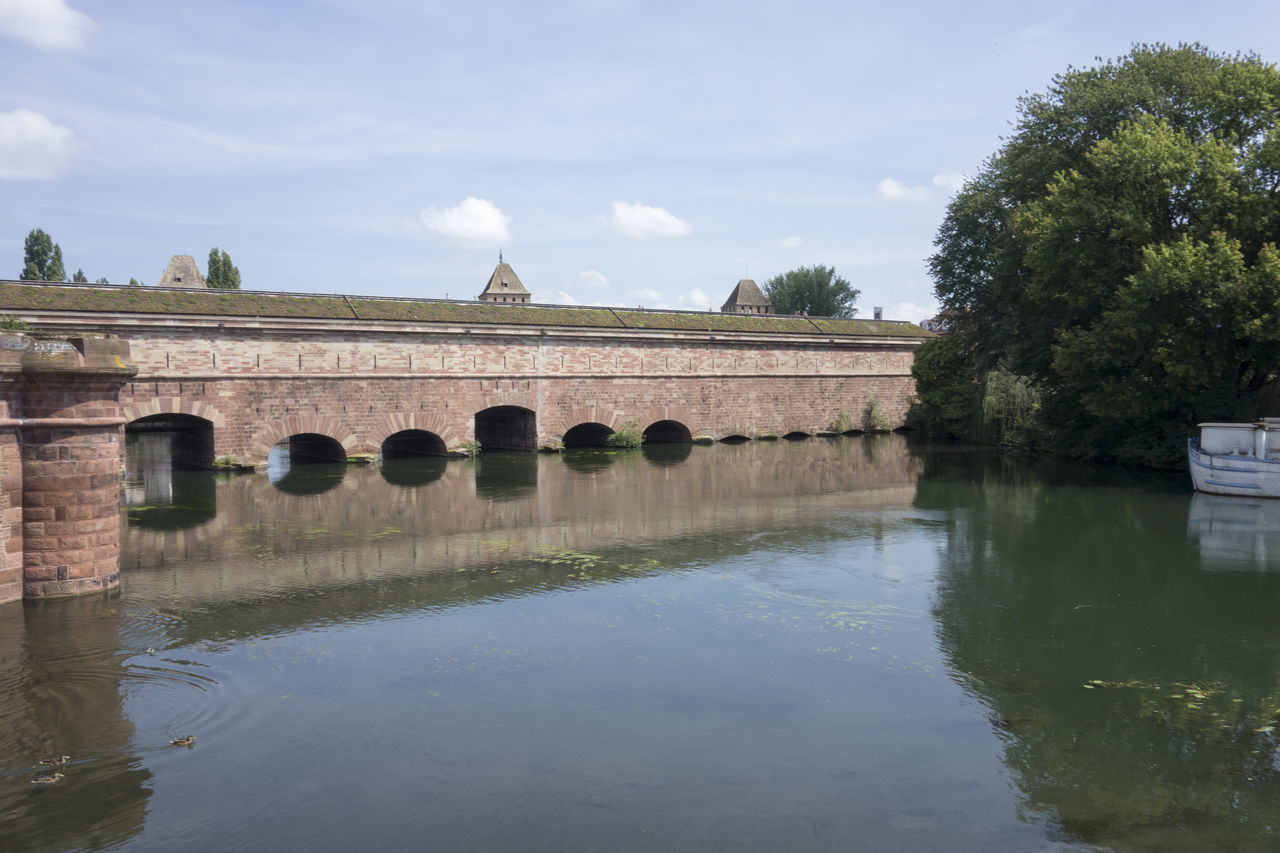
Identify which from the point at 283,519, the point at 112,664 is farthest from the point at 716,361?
the point at 112,664

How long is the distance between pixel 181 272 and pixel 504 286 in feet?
86.1

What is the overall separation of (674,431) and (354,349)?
1312cm

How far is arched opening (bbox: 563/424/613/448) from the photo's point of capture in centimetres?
3378

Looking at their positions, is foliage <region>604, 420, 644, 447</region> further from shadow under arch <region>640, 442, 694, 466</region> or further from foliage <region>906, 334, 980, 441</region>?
foliage <region>906, 334, 980, 441</region>

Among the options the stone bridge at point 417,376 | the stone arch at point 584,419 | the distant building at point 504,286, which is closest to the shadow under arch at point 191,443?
the stone bridge at point 417,376

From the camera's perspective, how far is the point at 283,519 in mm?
16766

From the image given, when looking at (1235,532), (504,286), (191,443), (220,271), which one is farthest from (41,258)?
(1235,532)

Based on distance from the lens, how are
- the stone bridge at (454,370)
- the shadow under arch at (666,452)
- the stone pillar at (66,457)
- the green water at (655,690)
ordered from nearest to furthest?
the green water at (655,690) → the stone pillar at (66,457) → the stone bridge at (454,370) → the shadow under arch at (666,452)

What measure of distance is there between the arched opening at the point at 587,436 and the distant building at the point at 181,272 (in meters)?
29.2

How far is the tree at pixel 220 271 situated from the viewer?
59.0m

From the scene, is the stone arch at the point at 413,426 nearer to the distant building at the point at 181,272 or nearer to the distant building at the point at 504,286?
the distant building at the point at 181,272

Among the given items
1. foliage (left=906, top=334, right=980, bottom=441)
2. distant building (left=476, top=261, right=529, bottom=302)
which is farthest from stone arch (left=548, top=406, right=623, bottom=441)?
distant building (left=476, top=261, right=529, bottom=302)

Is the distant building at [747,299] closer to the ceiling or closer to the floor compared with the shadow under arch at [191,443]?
closer to the ceiling

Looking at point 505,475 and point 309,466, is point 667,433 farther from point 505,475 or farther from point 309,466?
point 309,466
